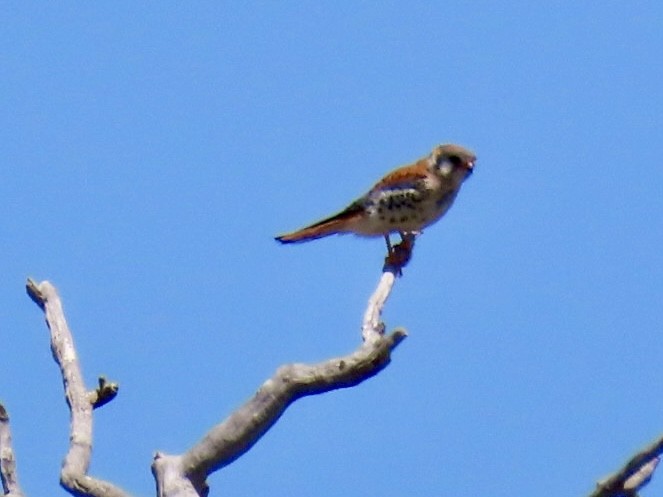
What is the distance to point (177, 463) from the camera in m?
4.96

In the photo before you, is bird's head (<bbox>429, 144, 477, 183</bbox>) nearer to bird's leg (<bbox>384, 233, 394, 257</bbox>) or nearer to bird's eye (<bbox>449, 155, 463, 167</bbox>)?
bird's eye (<bbox>449, 155, 463, 167</bbox>)

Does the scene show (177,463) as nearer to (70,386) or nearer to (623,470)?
(70,386)

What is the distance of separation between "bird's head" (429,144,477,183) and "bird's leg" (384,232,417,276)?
50 centimetres

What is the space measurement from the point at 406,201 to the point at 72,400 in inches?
148

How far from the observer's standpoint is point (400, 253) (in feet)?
26.8

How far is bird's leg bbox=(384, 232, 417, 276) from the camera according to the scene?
7.71 meters

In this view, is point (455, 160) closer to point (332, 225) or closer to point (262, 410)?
point (332, 225)

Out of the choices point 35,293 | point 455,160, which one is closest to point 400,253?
point 455,160

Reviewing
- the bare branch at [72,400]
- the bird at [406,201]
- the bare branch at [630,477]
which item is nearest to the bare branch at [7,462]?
the bare branch at [72,400]

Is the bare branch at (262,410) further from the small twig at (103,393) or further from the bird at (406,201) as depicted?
the bird at (406,201)

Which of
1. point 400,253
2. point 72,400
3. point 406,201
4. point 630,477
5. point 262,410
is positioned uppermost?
point 406,201

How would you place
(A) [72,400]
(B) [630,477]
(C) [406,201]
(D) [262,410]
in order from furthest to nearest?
(C) [406,201], (A) [72,400], (D) [262,410], (B) [630,477]

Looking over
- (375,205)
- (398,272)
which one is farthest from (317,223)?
(398,272)

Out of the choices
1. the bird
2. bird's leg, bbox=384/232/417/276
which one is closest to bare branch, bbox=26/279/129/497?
bird's leg, bbox=384/232/417/276
